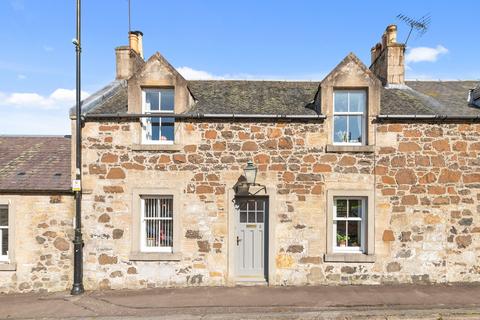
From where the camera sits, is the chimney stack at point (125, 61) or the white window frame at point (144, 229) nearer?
the white window frame at point (144, 229)

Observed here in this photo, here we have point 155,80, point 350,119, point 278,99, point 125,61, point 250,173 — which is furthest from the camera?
point 125,61

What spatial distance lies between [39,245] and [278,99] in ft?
28.0

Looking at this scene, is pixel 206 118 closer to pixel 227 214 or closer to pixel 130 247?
pixel 227 214

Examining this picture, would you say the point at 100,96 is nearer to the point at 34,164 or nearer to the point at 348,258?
the point at 34,164

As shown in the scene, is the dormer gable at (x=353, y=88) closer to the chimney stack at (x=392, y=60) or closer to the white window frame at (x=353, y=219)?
the white window frame at (x=353, y=219)

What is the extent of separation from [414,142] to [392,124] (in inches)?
33.0

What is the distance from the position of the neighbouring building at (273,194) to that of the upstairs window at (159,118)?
0.63 ft

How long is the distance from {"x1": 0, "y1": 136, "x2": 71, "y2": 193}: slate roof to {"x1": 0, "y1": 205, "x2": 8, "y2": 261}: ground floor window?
2.40ft

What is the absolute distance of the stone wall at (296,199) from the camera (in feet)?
30.7

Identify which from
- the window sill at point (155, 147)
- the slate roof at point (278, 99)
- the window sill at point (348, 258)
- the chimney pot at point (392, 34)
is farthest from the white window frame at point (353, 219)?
the chimney pot at point (392, 34)

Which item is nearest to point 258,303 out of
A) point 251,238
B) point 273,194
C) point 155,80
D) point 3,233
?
point 251,238

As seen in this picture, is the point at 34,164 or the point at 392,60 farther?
the point at 392,60

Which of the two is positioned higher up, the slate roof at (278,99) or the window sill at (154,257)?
the slate roof at (278,99)

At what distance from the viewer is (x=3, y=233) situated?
30.8 ft
